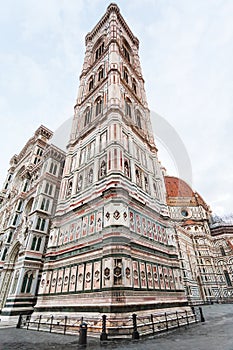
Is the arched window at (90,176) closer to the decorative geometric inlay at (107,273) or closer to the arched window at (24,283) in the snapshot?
the decorative geometric inlay at (107,273)

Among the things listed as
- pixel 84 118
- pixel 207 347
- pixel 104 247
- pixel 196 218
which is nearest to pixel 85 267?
pixel 104 247

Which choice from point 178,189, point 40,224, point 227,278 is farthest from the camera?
point 178,189

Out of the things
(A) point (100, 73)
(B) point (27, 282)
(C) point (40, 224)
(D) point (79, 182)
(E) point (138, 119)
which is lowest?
(B) point (27, 282)

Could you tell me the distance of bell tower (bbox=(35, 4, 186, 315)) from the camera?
31.4 feet

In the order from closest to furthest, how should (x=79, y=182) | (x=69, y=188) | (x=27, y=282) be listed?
(x=27, y=282), (x=79, y=182), (x=69, y=188)

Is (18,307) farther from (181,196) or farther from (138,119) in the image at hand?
(181,196)

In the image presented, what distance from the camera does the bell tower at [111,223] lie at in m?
9.57

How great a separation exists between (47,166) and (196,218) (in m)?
44.3

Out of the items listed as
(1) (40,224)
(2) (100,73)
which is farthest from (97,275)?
(2) (100,73)

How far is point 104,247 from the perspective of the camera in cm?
1002

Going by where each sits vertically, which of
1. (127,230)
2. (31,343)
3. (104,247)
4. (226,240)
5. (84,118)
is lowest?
(31,343)

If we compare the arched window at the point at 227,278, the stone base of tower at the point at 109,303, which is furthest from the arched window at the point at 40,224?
the arched window at the point at 227,278

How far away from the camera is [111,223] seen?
34.7ft

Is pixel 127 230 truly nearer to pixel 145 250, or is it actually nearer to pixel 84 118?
pixel 145 250
